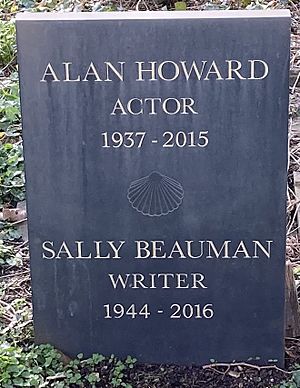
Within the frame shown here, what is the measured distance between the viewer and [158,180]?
3.19m

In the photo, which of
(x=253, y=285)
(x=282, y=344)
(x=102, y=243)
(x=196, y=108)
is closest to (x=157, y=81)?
(x=196, y=108)

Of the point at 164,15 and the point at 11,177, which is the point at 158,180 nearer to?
the point at 164,15

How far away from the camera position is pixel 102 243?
130 inches

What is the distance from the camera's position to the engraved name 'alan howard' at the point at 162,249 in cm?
327

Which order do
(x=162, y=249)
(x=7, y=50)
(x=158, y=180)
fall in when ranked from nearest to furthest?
(x=158, y=180) < (x=162, y=249) < (x=7, y=50)

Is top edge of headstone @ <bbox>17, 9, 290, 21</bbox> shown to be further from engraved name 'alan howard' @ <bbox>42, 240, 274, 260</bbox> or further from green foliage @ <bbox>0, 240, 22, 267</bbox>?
green foliage @ <bbox>0, 240, 22, 267</bbox>

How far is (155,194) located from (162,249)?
223mm

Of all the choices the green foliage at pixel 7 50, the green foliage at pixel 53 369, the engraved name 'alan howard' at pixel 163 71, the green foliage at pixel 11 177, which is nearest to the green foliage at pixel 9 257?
the green foliage at pixel 11 177

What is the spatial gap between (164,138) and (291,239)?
4.48ft

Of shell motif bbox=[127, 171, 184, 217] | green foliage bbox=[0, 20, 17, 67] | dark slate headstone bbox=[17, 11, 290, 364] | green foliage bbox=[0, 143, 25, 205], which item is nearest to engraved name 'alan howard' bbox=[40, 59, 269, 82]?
dark slate headstone bbox=[17, 11, 290, 364]

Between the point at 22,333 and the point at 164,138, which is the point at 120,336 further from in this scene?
the point at 164,138

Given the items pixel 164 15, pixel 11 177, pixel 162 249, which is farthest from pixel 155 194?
pixel 11 177

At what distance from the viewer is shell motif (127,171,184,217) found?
319 cm

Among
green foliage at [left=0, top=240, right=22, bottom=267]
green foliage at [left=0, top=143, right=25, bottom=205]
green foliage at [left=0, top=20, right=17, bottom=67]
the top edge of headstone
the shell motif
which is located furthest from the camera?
green foliage at [left=0, top=20, right=17, bottom=67]
